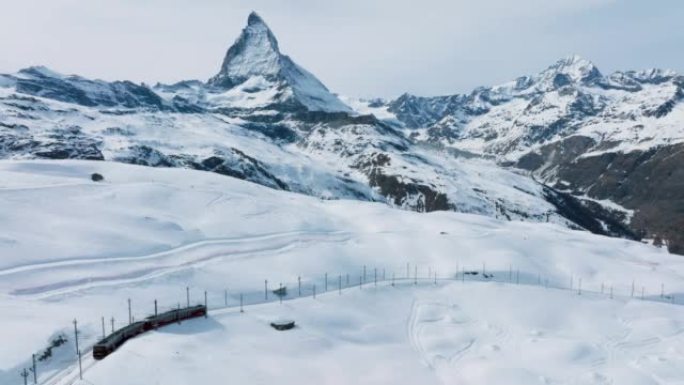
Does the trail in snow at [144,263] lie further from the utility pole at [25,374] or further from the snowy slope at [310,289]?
the utility pole at [25,374]

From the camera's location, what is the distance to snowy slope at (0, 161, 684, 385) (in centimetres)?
6825

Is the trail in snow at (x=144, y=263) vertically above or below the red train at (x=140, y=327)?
above

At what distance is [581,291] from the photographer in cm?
11006

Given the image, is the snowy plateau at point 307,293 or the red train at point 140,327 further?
the snowy plateau at point 307,293

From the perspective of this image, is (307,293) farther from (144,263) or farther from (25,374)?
(25,374)

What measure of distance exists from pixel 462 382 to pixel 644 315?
163 feet

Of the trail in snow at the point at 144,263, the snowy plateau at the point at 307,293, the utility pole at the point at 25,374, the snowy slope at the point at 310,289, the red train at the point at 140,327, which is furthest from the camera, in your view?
the trail in snow at the point at 144,263

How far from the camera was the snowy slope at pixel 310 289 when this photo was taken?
68.2 m

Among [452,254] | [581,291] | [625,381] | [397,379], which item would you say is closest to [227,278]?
[397,379]

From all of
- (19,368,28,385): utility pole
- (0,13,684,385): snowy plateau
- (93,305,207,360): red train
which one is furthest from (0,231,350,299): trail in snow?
(19,368,28,385): utility pole

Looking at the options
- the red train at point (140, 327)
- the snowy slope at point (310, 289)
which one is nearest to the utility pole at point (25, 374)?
the snowy slope at point (310, 289)

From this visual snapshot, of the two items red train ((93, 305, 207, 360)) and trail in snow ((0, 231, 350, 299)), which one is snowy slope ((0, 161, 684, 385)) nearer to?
trail in snow ((0, 231, 350, 299))

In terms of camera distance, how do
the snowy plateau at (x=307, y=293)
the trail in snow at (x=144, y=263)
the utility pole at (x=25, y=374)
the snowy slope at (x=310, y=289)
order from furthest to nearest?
the trail in snow at (x=144, y=263), the snowy slope at (x=310, y=289), the snowy plateau at (x=307, y=293), the utility pole at (x=25, y=374)

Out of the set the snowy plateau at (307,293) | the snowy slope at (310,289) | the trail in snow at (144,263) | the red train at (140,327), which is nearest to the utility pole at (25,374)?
the snowy plateau at (307,293)
